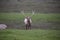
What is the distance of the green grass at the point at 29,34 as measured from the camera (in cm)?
228

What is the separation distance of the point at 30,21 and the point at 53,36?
44 cm

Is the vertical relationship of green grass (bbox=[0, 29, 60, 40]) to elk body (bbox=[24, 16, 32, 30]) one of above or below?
below

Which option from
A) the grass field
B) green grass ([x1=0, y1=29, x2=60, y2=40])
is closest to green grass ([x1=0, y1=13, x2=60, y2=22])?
the grass field

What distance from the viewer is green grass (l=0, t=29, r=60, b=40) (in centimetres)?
228

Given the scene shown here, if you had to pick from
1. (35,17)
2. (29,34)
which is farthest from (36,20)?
(29,34)

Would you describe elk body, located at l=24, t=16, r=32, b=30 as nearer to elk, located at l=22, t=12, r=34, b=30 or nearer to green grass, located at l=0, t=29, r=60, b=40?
elk, located at l=22, t=12, r=34, b=30

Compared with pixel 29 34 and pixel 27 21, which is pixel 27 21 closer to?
pixel 27 21

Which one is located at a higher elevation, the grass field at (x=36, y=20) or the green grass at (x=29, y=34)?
the grass field at (x=36, y=20)

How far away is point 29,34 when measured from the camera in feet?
7.55

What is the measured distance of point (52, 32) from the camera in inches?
89.7

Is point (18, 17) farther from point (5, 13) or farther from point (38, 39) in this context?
point (38, 39)

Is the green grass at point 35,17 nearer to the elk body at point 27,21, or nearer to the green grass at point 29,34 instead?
the elk body at point 27,21

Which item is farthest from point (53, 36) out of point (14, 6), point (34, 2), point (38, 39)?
point (14, 6)

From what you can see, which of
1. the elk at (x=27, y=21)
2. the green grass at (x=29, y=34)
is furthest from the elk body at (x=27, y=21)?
the green grass at (x=29, y=34)
